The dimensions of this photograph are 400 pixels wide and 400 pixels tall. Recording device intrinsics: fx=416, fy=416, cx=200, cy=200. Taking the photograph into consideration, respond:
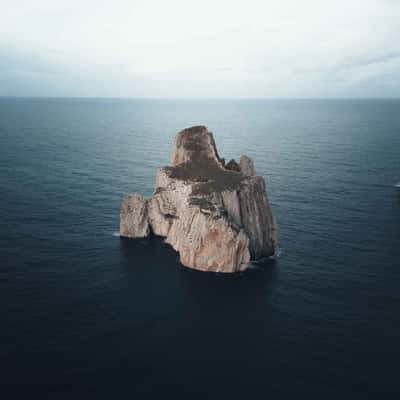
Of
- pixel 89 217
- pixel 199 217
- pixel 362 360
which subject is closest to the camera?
pixel 362 360

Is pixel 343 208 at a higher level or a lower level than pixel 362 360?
higher

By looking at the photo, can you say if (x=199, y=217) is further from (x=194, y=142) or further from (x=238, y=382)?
(x=238, y=382)

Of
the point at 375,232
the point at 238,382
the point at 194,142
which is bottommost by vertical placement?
the point at 238,382

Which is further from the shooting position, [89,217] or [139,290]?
[89,217]

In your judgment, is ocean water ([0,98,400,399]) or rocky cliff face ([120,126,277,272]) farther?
rocky cliff face ([120,126,277,272])

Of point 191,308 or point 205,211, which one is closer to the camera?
point 191,308

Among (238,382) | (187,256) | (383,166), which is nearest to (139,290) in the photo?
(187,256)

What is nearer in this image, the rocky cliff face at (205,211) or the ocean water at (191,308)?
the ocean water at (191,308)

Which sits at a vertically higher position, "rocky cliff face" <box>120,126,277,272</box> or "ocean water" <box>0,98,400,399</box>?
"rocky cliff face" <box>120,126,277,272</box>
